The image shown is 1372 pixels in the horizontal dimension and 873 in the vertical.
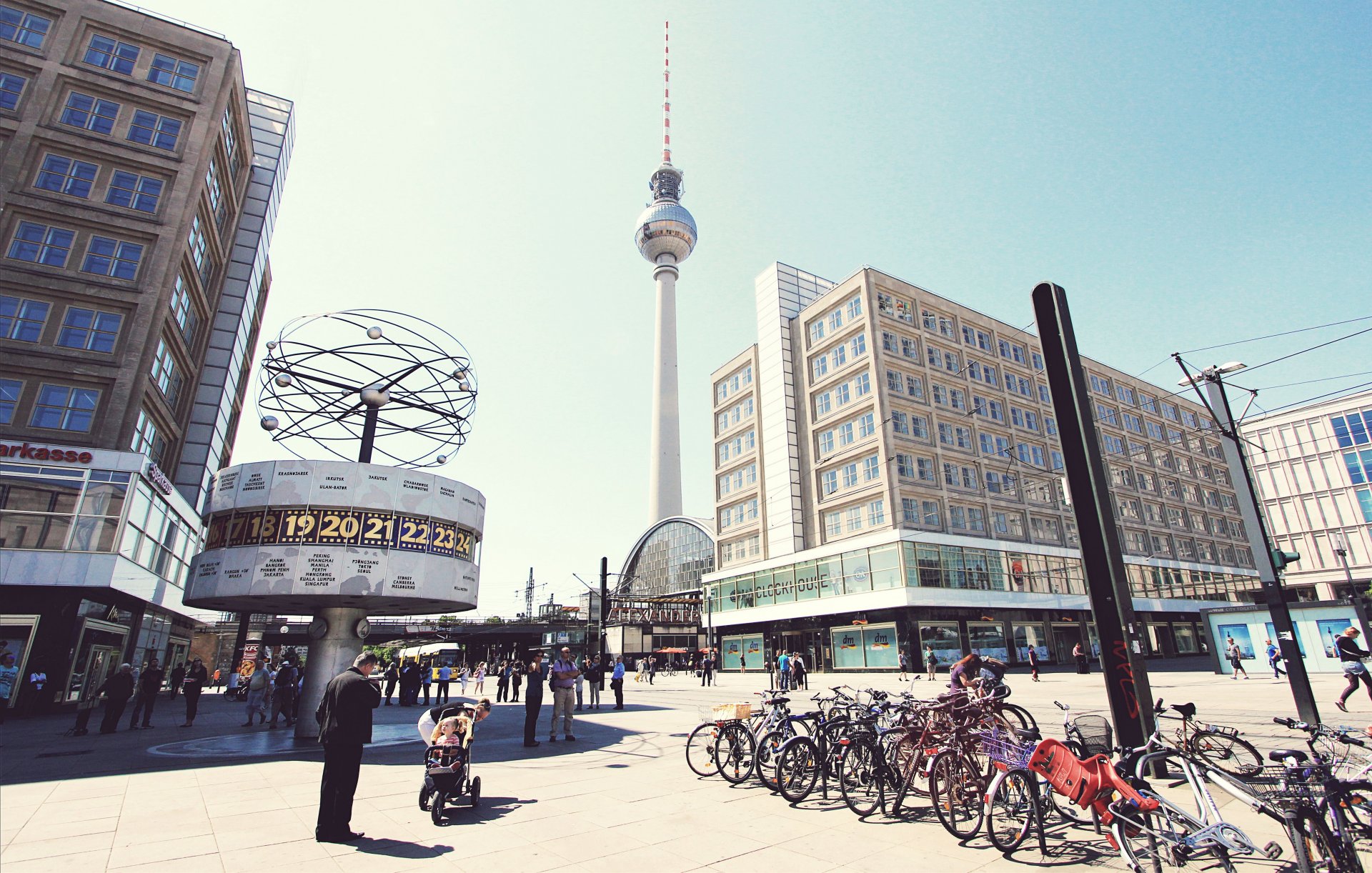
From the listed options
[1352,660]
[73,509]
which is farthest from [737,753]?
[73,509]

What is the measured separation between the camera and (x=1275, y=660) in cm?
2409

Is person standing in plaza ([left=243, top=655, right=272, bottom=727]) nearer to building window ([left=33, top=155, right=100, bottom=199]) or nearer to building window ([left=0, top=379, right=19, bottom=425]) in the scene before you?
building window ([left=0, top=379, right=19, bottom=425])

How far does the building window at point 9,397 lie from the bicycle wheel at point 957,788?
111 feet

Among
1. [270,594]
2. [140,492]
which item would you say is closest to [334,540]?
[270,594]

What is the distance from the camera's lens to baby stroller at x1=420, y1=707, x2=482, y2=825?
7.67m

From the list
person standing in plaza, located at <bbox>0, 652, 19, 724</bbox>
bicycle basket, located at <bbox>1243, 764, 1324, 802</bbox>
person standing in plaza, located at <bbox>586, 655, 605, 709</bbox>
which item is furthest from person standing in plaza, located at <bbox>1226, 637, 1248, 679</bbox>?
person standing in plaza, located at <bbox>0, 652, 19, 724</bbox>

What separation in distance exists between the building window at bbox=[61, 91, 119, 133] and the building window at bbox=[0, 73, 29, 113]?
1514 millimetres

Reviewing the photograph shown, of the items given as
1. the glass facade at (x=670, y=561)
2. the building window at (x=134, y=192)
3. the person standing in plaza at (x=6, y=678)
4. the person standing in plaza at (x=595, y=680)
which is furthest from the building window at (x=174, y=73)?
the glass facade at (x=670, y=561)

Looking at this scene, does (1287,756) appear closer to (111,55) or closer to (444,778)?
(444,778)

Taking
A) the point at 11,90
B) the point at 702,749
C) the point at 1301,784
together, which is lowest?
the point at 702,749

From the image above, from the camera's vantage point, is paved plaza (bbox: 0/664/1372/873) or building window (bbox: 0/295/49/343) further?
building window (bbox: 0/295/49/343)

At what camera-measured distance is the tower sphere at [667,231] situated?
104750mm

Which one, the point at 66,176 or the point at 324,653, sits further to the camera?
the point at 66,176

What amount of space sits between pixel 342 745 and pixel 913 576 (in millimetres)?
37373
